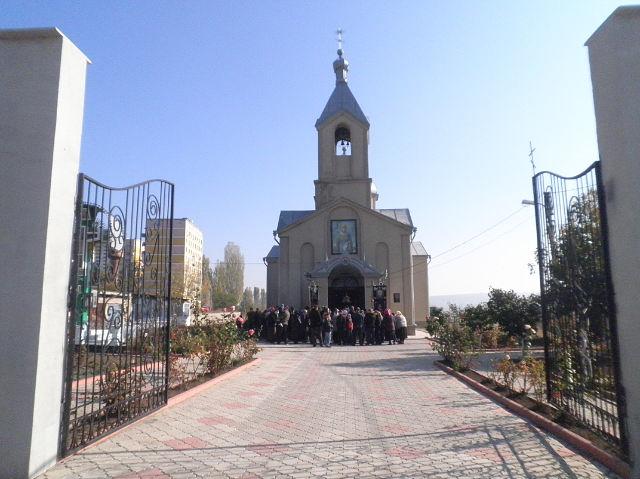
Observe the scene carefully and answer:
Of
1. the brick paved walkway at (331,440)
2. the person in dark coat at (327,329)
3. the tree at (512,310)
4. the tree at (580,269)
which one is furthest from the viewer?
the person in dark coat at (327,329)

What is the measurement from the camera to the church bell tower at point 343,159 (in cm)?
3378

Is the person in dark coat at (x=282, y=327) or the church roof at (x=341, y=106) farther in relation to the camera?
the church roof at (x=341, y=106)

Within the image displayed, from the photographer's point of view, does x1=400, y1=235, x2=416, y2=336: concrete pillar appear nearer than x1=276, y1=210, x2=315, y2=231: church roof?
Yes

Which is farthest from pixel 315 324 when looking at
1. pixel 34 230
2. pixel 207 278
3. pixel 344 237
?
pixel 207 278

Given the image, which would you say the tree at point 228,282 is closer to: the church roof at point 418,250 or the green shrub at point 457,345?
the church roof at point 418,250

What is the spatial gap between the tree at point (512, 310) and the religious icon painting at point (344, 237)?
42.8ft

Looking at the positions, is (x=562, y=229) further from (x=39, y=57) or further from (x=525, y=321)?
(x=525, y=321)

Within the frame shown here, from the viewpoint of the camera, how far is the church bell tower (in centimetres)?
3378

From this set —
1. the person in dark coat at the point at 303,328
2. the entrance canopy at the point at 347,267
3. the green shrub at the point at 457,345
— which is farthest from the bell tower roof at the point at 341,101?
the green shrub at the point at 457,345

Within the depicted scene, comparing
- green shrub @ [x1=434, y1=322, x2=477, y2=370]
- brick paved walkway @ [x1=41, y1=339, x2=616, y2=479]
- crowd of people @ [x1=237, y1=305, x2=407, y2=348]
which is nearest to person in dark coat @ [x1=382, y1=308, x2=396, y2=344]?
crowd of people @ [x1=237, y1=305, x2=407, y2=348]

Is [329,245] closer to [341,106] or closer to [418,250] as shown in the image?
[418,250]

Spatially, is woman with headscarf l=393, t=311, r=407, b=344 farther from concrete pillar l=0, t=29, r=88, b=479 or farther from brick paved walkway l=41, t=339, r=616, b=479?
concrete pillar l=0, t=29, r=88, b=479

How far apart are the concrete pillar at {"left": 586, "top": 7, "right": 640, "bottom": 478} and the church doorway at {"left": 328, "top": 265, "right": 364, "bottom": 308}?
24.4 m

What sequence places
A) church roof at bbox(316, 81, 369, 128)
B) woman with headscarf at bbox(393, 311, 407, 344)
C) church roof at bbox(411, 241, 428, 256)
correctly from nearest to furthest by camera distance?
woman with headscarf at bbox(393, 311, 407, 344) → church roof at bbox(316, 81, 369, 128) → church roof at bbox(411, 241, 428, 256)
